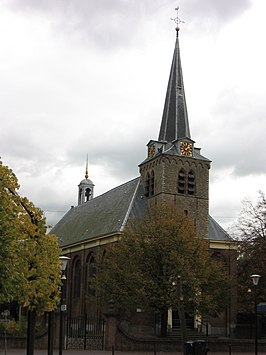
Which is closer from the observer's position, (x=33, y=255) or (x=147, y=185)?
(x=33, y=255)

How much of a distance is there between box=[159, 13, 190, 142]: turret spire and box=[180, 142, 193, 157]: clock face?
109 centimetres

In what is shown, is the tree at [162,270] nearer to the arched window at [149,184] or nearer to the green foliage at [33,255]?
the arched window at [149,184]

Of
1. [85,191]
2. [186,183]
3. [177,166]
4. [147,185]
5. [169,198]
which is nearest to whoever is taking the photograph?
[169,198]

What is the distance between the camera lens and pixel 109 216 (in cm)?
5794

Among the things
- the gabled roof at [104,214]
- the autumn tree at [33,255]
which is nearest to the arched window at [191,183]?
the gabled roof at [104,214]

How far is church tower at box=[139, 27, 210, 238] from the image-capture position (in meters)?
54.0

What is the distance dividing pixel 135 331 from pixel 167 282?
9.87m

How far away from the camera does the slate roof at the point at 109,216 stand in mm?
54625

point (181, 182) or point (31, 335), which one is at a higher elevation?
point (181, 182)

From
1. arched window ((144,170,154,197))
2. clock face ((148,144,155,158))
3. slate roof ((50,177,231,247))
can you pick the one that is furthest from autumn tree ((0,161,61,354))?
clock face ((148,144,155,158))

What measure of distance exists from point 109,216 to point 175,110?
12.2m

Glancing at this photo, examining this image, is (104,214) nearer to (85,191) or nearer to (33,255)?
(85,191)

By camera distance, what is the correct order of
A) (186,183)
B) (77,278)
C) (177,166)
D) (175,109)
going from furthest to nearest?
(77,278) < (175,109) < (186,183) < (177,166)

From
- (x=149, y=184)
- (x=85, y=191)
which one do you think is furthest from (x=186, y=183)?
(x=85, y=191)
